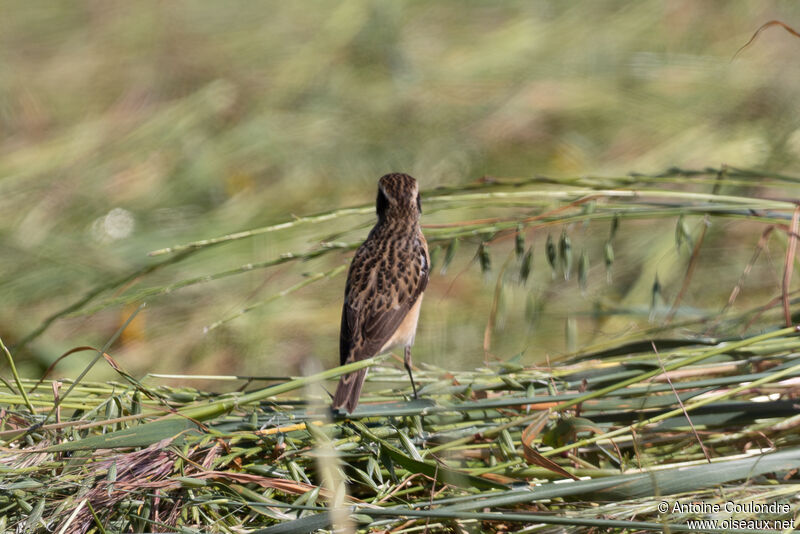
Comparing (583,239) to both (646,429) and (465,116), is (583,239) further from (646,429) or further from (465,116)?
(646,429)

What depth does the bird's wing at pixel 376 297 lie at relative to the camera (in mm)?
3408

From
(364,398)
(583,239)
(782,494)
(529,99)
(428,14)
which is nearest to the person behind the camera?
(782,494)

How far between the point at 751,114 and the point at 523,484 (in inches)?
173

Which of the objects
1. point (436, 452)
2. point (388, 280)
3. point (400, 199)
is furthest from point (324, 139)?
point (436, 452)

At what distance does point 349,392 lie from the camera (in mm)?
2637

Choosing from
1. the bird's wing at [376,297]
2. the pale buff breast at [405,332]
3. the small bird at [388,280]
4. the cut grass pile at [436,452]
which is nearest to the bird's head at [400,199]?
the small bird at [388,280]

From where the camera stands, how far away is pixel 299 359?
15.3 feet

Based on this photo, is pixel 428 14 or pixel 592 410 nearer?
pixel 592 410

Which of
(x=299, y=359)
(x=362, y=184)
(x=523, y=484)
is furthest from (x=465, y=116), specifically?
(x=523, y=484)

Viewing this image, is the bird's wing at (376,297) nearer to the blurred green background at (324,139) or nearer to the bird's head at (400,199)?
the bird's head at (400,199)

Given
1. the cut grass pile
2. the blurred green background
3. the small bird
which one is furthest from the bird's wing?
the blurred green background

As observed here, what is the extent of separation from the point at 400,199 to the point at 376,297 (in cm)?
47

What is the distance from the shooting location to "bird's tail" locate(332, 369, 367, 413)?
258cm

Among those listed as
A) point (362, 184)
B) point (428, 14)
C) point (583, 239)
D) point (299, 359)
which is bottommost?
point (299, 359)
